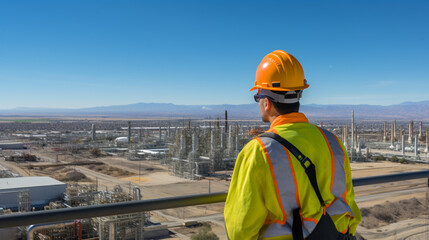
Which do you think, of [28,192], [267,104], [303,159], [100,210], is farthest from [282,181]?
[28,192]

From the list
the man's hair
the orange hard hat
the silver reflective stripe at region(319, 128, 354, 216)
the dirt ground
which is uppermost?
the orange hard hat

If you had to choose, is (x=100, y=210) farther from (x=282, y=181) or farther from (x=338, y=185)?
(x=338, y=185)

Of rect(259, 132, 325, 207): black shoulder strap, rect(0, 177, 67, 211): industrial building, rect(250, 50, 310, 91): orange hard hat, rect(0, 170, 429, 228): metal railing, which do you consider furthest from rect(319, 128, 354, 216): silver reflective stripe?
rect(0, 177, 67, 211): industrial building

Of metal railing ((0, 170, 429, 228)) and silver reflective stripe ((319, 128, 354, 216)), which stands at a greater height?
silver reflective stripe ((319, 128, 354, 216))

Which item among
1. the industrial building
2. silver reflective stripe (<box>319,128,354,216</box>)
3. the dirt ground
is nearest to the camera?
silver reflective stripe (<box>319,128,354,216</box>)

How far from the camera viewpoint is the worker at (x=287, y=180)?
5.55 feet

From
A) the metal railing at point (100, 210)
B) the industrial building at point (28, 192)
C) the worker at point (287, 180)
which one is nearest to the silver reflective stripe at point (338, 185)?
the worker at point (287, 180)

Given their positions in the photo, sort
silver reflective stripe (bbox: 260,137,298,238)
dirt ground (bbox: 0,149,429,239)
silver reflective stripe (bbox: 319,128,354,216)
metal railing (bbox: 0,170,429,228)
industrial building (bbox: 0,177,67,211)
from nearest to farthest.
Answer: silver reflective stripe (bbox: 260,137,298,238), silver reflective stripe (bbox: 319,128,354,216), metal railing (bbox: 0,170,429,228), dirt ground (bbox: 0,149,429,239), industrial building (bbox: 0,177,67,211)

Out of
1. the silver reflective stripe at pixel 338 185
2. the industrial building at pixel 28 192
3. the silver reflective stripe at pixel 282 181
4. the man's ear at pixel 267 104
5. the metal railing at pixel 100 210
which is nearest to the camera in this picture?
the silver reflective stripe at pixel 282 181

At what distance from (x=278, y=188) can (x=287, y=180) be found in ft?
0.18

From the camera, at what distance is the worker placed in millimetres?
1692

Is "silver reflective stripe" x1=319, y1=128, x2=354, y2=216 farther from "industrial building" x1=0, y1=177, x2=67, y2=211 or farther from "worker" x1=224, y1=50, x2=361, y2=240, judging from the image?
"industrial building" x1=0, y1=177, x2=67, y2=211

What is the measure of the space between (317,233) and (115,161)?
174 feet

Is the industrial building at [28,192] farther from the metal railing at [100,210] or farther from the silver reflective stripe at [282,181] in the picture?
the silver reflective stripe at [282,181]
